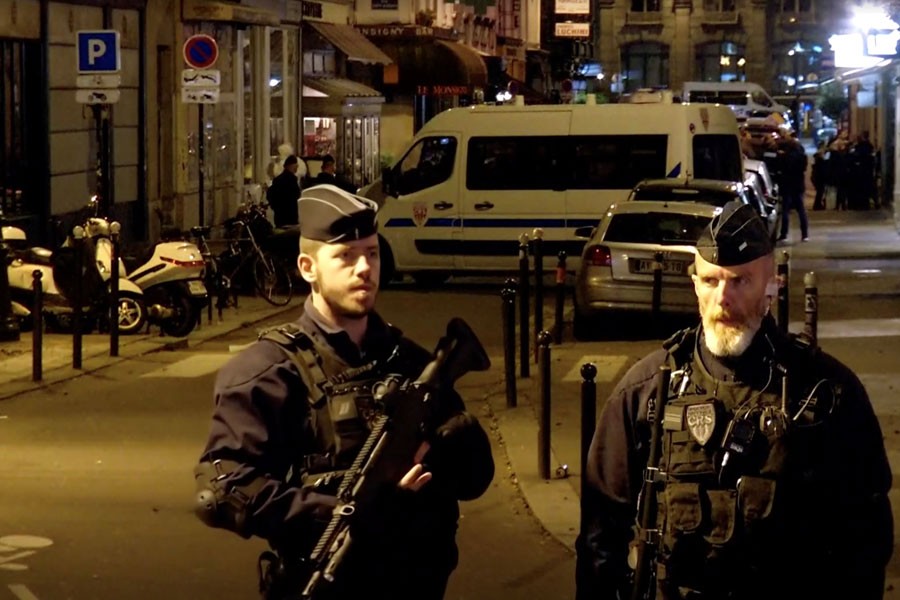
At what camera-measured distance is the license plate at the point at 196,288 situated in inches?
658

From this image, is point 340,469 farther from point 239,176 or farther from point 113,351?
point 239,176

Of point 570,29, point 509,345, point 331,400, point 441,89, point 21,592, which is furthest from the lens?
point 570,29

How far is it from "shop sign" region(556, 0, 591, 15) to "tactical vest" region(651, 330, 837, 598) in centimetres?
6136

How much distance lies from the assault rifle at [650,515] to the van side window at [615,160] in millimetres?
18179

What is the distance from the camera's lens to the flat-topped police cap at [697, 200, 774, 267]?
13.3ft

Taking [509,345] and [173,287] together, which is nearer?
[509,345]

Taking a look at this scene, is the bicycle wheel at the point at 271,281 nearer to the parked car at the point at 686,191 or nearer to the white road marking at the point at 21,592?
the parked car at the point at 686,191

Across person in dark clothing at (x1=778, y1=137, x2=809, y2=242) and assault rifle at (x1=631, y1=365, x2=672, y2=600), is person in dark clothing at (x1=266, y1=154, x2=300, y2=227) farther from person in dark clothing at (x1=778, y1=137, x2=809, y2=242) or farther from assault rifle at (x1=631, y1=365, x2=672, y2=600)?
assault rifle at (x1=631, y1=365, x2=672, y2=600)

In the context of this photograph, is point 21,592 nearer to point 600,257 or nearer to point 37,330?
point 37,330

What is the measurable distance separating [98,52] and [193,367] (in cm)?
492

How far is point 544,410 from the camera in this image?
9.96 m

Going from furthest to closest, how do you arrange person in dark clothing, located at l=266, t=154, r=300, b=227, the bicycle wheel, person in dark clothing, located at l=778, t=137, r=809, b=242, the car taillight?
person in dark clothing, located at l=778, t=137, r=809, b=242
person in dark clothing, located at l=266, t=154, r=300, b=227
the bicycle wheel
the car taillight

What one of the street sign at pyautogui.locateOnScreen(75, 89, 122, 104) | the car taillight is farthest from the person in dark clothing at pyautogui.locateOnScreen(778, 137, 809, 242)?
the street sign at pyautogui.locateOnScreen(75, 89, 122, 104)

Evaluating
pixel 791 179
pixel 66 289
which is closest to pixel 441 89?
pixel 791 179
